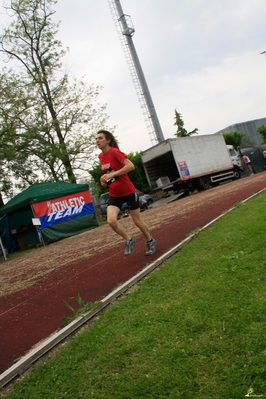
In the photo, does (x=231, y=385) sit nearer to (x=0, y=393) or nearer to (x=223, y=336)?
(x=223, y=336)

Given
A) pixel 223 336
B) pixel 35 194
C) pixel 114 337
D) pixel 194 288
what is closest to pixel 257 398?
pixel 223 336

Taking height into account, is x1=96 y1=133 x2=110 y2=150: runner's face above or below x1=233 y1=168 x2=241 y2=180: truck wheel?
above

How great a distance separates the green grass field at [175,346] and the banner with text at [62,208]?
12.1 metres

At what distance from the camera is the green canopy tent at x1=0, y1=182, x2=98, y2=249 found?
14.7 m

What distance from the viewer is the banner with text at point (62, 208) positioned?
578 inches

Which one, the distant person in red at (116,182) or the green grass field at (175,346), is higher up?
the distant person in red at (116,182)

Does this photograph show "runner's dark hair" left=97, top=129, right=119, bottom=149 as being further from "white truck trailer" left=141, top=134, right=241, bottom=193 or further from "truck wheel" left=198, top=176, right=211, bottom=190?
"truck wheel" left=198, top=176, right=211, bottom=190

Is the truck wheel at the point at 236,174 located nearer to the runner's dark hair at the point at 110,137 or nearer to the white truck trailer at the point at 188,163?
the white truck trailer at the point at 188,163

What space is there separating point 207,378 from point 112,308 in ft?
4.83

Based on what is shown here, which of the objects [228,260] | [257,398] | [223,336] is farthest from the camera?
[228,260]

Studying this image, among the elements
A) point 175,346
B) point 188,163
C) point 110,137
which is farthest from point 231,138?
point 175,346

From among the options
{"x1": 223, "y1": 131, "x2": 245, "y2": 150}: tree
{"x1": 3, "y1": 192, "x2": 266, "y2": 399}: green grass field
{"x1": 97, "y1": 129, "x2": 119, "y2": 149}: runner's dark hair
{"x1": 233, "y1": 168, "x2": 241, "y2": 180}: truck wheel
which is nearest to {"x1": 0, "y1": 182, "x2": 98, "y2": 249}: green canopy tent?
{"x1": 97, "y1": 129, "x2": 119, "y2": 149}: runner's dark hair

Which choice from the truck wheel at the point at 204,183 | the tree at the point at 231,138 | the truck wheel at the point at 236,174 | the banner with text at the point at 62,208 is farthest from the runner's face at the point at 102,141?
the tree at the point at 231,138

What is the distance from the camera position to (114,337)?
2.40 metres
